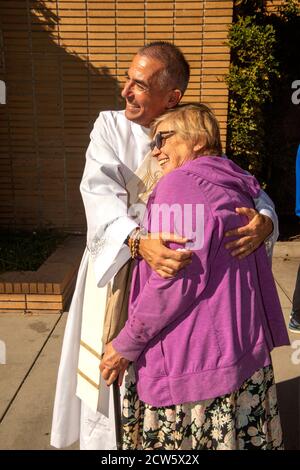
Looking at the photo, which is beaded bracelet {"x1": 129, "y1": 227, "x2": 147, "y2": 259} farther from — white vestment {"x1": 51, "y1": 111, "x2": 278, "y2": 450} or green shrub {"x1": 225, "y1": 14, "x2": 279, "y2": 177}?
green shrub {"x1": 225, "y1": 14, "x2": 279, "y2": 177}

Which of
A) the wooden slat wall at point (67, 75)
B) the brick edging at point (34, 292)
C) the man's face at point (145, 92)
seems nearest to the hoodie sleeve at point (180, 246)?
the man's face at point (145, 92)

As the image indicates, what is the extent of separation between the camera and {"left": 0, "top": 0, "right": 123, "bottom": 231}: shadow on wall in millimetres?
5398

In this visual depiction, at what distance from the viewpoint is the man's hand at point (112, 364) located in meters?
1.44

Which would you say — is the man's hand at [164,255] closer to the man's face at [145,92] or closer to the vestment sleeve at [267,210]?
the vestment sleeve at [267,210]

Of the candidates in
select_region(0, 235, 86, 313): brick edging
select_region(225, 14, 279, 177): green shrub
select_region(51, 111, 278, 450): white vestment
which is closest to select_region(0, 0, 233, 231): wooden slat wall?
select_region(225, 14, 279, 177): green shrub

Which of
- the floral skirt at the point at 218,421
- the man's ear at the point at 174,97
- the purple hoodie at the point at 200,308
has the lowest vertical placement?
the floral skirt at the point at 218,421

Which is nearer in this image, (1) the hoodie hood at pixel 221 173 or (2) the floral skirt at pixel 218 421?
(1) the hoodie hood at pixel 221 173

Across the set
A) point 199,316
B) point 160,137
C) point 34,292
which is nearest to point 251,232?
point 199,316

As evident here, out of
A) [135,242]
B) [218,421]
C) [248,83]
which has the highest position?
[248,83]

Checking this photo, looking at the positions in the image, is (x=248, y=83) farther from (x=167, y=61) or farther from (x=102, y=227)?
(x=102, y=227)

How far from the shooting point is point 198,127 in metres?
1.38

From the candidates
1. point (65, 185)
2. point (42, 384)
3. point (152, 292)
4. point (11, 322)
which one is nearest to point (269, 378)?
point (152, 292)

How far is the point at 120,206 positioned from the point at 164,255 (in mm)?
355

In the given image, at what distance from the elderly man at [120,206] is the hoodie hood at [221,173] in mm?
86
